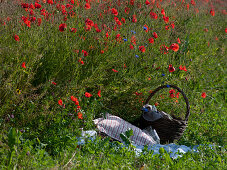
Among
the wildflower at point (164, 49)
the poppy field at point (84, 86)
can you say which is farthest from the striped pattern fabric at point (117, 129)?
the wildflower at point (164, 49)

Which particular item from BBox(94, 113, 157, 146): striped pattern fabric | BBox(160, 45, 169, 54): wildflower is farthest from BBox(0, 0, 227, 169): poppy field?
BBox(94, 113, 157, 146): striped pattern fabric

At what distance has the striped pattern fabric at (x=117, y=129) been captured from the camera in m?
3.19

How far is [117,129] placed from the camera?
10.5 ft

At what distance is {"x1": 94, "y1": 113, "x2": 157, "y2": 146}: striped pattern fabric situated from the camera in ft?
10.5

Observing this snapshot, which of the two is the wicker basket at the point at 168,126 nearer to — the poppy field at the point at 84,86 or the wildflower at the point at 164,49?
the poppy field at the point at 84,86

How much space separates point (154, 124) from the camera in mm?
3564

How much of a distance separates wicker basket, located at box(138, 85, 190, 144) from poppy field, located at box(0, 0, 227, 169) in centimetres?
18

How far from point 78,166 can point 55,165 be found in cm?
17

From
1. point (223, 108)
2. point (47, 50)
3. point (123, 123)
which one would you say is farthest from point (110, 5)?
point (223, 108)

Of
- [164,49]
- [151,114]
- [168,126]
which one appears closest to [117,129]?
[151,114]

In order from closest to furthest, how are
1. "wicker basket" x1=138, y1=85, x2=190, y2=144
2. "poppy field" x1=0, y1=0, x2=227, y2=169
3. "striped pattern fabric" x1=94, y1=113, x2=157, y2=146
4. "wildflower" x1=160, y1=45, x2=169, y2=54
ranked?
"poppy field" x1=0, y1=0, x2=227, y2=169 < "striped pattern fabric" x1=94, y1=113, x2=157, y2=146 < "wicker basket" x1=138, y1=85, x2=190, y2=144 < "wildflower" x1=160, y1=45, x2=169, y2=54

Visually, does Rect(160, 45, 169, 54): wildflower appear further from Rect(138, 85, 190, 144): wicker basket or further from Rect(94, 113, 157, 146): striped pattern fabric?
Rect(94, 113, 157, 146): striped pattern fabric

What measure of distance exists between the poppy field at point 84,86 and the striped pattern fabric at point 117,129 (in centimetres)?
17

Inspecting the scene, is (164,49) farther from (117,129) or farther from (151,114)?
(117,129)
